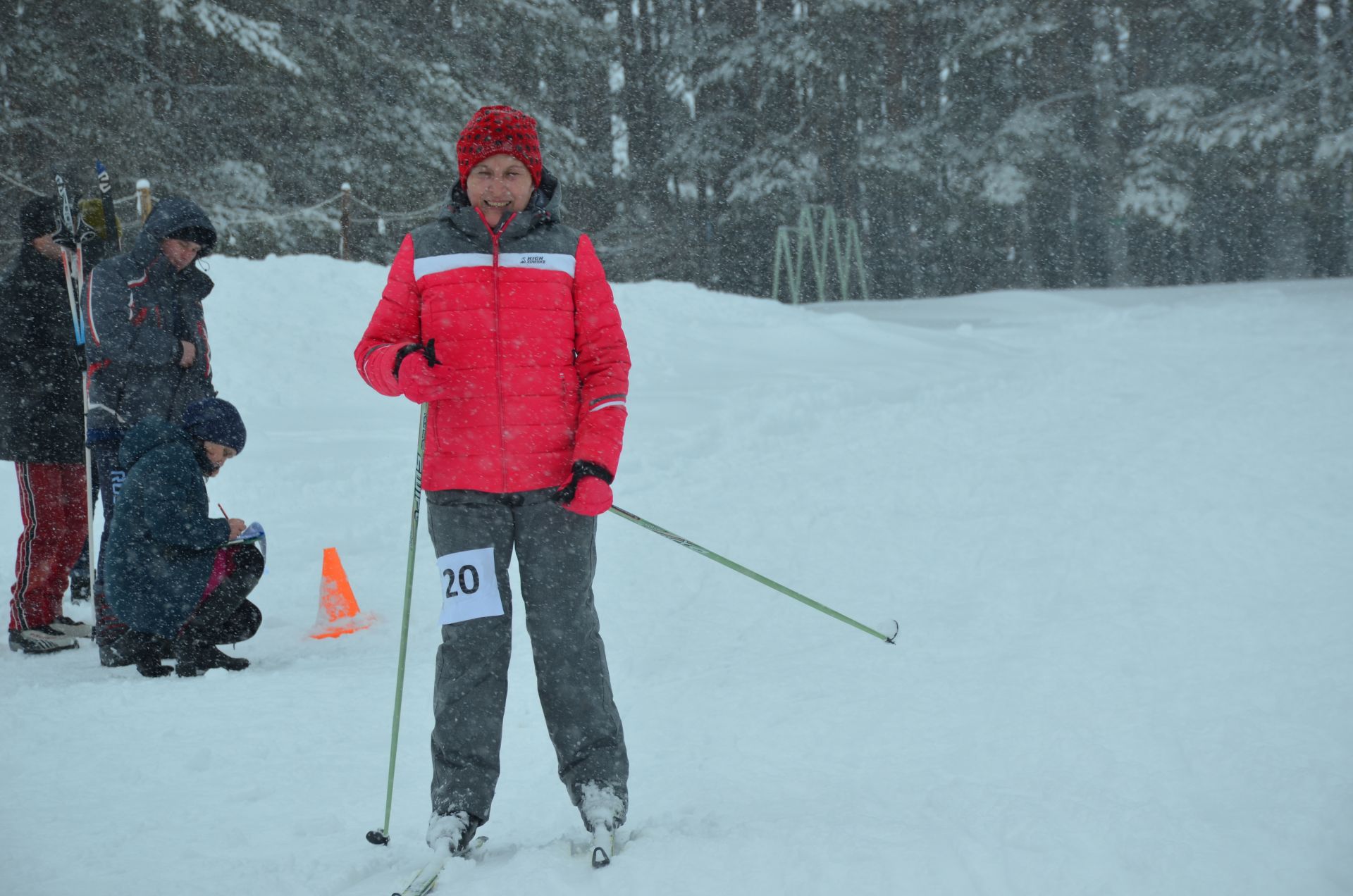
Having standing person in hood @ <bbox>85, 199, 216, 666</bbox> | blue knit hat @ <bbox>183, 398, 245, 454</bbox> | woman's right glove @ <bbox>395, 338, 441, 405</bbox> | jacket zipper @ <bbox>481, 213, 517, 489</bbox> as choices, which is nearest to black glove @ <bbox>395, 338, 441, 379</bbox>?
woman's right glove @ <bbox>395, 338, 441, 405</bbox>

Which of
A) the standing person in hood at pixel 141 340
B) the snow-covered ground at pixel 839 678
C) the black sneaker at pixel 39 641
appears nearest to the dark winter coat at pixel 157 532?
the standing person in hood at pixel 141 340

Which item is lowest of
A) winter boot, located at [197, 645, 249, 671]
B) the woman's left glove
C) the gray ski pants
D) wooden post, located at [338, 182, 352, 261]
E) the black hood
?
winter boot, located at [197, 645, 249, 671]

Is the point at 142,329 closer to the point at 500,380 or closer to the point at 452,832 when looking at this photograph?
the point at 500,380

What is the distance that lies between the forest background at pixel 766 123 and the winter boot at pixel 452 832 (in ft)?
48.7

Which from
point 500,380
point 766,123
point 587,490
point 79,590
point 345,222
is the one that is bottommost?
point 79,590

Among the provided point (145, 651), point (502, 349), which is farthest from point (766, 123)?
point (502, 349)

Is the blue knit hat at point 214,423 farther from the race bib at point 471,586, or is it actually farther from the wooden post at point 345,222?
the wooden post at point 345,222

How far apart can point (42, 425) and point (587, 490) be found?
356 centimetres

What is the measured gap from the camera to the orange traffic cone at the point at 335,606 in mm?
5133

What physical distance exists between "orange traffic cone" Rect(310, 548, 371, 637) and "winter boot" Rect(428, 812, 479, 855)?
256cm

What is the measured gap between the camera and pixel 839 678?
168 inches

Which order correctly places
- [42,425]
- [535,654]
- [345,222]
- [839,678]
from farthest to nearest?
[345,222], [42,425], [839,678], [535,654]

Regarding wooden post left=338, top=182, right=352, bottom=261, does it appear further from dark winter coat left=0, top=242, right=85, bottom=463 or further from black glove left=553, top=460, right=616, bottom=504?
black glove left=553, top=460, right=616, bottom=504

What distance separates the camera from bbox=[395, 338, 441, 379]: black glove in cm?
271
